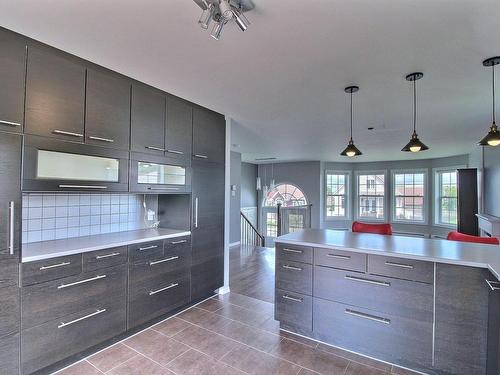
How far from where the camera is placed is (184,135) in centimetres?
318

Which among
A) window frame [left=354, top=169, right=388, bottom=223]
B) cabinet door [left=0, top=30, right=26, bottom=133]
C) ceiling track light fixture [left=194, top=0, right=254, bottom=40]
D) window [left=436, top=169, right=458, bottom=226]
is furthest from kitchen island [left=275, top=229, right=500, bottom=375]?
window frame [left=354, top=169, right=388, bottom=223]

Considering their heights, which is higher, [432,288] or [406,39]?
[406,39]

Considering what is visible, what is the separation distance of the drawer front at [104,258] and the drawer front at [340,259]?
183cm

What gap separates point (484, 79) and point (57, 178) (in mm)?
3877

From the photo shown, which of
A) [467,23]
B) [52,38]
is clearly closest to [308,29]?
[467,23]

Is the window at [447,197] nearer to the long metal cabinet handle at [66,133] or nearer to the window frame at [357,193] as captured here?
the window frame at [357,193]

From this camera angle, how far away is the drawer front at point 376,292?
2.09m

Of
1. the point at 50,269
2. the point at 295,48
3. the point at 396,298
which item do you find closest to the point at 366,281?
the point at 396,298

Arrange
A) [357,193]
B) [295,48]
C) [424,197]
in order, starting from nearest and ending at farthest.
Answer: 1. [295,48]
2. [424,197]
3. [357,193]

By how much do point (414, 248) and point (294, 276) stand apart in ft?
3.63

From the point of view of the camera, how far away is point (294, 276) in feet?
8.77

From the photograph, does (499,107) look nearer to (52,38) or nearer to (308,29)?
(308,29)

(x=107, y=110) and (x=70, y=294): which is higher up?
(x=107, y=110)

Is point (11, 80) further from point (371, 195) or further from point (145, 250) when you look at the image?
point (371, 195)
